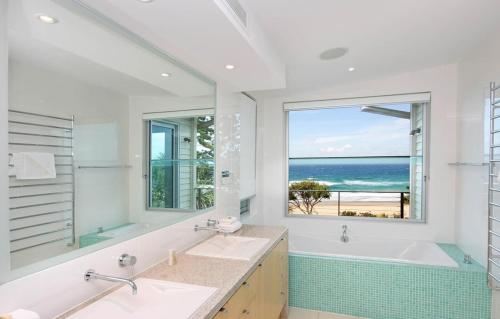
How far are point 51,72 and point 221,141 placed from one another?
1.56 meters

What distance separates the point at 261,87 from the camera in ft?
9.04

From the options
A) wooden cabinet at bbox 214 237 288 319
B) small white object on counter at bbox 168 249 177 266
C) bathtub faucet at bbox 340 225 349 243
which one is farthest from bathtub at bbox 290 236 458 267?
small white object on counter at bbox 168 249 177 266

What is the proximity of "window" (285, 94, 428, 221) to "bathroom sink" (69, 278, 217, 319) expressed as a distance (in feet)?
9.31

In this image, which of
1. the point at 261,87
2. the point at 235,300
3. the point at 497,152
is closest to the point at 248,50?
the point at 261,87

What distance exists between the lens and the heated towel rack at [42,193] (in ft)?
3.53

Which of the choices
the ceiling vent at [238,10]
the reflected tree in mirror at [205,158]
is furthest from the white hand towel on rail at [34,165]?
the reflected tree in mirror at [205,158]

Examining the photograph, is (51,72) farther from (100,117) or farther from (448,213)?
(448,213)

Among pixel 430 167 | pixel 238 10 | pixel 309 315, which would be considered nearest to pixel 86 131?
pixel 238 10

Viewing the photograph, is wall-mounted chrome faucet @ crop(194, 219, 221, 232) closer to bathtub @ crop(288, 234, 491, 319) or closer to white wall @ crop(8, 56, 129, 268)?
white wall @ crop(8, 56, 129, 268)

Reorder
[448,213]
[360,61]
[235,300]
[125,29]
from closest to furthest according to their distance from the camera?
[235,300] < [125,29] < [360,61] < [448,213]

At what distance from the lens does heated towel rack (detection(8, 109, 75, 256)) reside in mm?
1077

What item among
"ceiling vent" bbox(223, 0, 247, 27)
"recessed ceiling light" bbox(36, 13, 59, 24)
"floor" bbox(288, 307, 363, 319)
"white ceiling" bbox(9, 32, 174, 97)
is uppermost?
"ceiling vent" bbox(223, 0, 247, 27)

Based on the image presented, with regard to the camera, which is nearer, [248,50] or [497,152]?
[248,50]

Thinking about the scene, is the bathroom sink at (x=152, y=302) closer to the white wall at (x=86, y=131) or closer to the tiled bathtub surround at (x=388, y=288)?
the white wall at (x=86, y=131)
